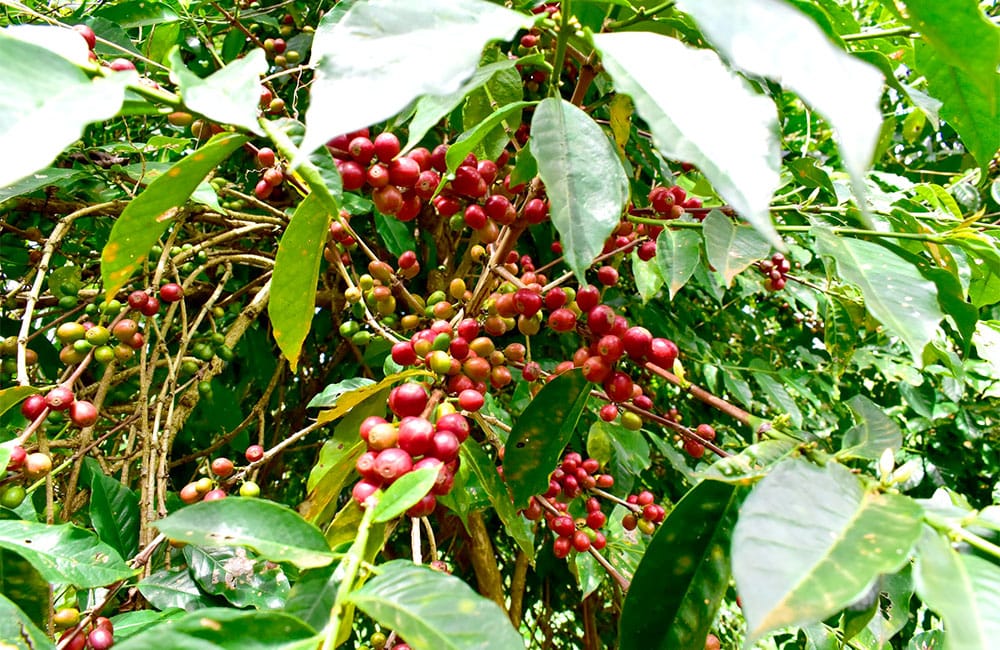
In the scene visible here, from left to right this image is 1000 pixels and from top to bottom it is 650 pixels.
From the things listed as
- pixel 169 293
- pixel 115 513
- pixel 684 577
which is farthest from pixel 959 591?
pixel 169 293

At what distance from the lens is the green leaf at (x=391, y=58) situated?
33 centimetres

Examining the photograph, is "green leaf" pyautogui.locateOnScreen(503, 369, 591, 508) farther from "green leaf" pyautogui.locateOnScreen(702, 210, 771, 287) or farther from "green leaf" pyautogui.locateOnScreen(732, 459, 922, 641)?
"green leaf" pyautogui.locateOnScreen(732, 459, 922, 641)

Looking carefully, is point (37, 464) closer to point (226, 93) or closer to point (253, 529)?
point (253, 529)

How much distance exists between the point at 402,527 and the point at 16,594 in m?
1.32

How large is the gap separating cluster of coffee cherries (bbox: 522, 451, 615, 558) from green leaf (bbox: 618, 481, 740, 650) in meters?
0.51

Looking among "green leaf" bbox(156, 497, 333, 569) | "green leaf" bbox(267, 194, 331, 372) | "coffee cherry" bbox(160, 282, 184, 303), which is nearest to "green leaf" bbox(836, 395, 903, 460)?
"green leaf" bbox(156, 497, 333, 569)

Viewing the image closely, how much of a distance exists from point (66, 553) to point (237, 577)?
20 centimetres

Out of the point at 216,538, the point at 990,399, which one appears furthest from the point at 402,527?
the point at 990,399

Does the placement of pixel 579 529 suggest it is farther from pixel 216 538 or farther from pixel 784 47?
pixel 784 47

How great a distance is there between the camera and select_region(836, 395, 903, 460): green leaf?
0.55 metres

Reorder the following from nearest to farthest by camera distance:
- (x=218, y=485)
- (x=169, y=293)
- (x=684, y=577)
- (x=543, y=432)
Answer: (x=684, y=577) → (x=543, y=432) → (x=218, y=485) → (x=169, y=293)

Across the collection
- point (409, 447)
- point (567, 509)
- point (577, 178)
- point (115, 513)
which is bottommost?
point (567, 509)

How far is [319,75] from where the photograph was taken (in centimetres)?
36

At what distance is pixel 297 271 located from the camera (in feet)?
2.30
